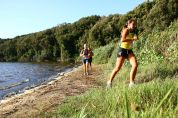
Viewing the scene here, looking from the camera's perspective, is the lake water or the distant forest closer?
the lake water

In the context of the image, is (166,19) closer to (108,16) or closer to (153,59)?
(108,16)

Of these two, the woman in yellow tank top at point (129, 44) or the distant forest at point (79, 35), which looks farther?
the distant forest at point (79, 35)

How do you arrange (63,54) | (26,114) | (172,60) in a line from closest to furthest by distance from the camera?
(26,114) < (172,60) < (63,54)

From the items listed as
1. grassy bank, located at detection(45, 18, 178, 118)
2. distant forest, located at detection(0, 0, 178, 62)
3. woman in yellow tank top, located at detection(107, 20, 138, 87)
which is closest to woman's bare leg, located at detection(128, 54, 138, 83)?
woman in yellow tank top, located at detection(107, 20, 138, 87)

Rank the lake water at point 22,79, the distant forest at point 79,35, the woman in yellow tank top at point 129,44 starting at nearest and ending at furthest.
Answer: the woman in yellow tank top at point 129,44, the lake water at point 22,79, the distant forest at point 79,35

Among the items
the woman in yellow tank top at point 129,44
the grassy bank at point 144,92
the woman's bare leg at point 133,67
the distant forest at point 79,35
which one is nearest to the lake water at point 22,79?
the grassy bank at point 144,92

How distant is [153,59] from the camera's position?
17031mm

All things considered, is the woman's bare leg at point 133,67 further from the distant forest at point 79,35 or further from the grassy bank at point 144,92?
the distant forest at point 79,35

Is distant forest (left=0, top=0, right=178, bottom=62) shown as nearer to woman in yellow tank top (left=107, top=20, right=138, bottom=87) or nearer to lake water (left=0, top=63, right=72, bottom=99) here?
lake water (left=0, top=63, right=72, bottom=99)

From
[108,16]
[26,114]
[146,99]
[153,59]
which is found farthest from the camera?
[108,16]

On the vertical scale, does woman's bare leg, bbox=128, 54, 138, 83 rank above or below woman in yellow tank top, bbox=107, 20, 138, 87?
below

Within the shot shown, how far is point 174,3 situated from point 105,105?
44.8 metres

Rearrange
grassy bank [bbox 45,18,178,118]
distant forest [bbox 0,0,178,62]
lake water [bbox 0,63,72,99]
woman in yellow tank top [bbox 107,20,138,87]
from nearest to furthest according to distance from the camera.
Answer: grassy bank [bbox 45,18,178,118]
woman in yellow tank top [bbox 107,20,138,87]
lake water [bbox 0,63,72,99]
distant forest [bbox 0,0,178,62]

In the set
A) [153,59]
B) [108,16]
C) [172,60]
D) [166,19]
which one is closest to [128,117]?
[172,60]
